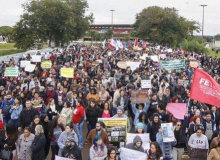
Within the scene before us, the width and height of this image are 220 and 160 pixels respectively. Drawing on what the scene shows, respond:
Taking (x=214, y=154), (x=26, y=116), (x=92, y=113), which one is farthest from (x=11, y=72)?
(x=214, y=154)

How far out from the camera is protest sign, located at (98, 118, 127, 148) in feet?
28.3

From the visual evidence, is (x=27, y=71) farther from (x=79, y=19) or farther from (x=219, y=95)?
(x=79, y=19)

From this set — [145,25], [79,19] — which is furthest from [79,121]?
[145,25]

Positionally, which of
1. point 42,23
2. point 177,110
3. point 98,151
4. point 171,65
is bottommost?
point 98,151

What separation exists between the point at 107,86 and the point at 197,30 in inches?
2376

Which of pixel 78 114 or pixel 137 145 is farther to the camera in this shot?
pixel 78 114

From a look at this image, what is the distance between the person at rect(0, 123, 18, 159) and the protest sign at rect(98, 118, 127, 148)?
197 cm

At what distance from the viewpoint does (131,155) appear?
6965mm

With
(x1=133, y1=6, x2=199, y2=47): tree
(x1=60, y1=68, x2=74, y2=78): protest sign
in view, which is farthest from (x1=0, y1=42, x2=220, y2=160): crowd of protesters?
(x1=133, y1=6, x2=199, y2=47): tree

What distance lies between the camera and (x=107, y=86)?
14797 millimetres

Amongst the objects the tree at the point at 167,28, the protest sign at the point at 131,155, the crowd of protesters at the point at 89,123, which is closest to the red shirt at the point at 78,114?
the crowd of protesters at the point at 89,123

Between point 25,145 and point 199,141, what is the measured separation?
11.7 ft

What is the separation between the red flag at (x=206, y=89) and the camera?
8.29 metres

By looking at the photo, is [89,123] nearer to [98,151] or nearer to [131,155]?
[98,151]
